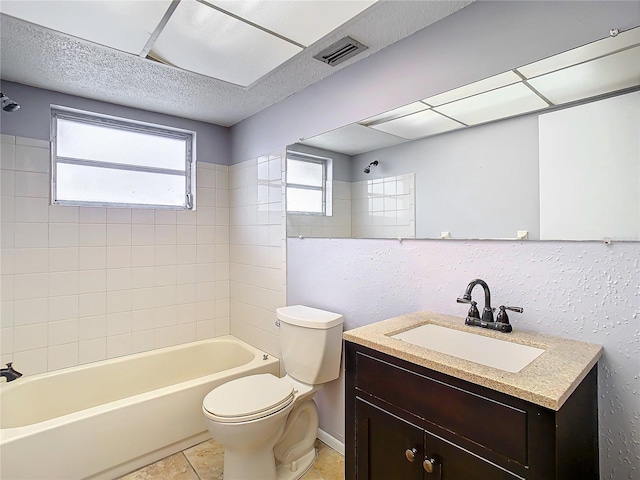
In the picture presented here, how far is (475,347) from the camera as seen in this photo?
4.32 feet

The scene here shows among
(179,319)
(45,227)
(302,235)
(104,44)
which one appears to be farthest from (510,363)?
(45,227)

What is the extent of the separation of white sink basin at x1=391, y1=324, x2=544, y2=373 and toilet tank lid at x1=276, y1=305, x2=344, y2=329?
2.00 ft

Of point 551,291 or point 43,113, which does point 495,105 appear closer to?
point 551,291

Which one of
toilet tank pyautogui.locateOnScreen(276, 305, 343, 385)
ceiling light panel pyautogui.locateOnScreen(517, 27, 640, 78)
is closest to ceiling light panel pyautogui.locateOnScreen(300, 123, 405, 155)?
ceiling light panel pyautogui.locateOnScreen(517, 27, 640, 78)

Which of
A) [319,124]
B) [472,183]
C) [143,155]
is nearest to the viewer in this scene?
[472,183]

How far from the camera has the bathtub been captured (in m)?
1.66

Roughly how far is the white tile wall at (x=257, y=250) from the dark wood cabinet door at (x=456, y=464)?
1569 mm

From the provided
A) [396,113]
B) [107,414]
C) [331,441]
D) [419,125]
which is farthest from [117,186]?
[331,441]

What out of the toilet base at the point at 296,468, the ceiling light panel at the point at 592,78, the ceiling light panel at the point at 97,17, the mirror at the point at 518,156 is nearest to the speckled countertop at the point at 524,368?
the mirror at the point at 518,156

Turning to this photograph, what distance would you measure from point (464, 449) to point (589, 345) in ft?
1.85

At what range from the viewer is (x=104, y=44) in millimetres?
1661

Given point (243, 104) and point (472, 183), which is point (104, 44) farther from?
point (472, 183)

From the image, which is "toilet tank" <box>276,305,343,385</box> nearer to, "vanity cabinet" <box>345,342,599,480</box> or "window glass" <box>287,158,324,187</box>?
"vanity cabinet" <box>345,342,599,480</box>

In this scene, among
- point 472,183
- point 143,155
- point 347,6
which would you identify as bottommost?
point 472,183
